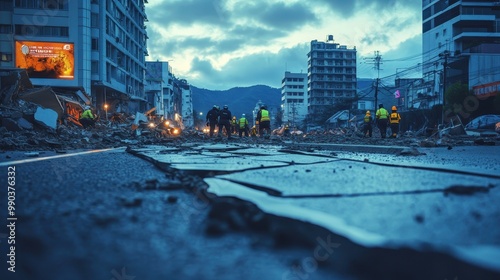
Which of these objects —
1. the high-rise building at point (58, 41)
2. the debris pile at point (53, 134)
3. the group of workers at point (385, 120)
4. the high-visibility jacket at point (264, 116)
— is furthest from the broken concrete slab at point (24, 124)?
the high-rise building at point (58, 41)

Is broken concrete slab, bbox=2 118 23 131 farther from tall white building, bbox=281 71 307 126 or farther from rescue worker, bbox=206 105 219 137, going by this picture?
tall white building, bbox=281 71 307 126

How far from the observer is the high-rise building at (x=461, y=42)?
46375 millimetres

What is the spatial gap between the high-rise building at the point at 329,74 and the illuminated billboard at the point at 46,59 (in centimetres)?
7201

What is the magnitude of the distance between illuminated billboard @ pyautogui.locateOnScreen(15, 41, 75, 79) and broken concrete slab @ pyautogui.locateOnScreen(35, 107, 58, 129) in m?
24.6

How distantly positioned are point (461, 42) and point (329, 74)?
158ft

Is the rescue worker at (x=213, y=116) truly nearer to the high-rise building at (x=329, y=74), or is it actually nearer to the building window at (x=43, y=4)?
the building window at (x=43, y=4)

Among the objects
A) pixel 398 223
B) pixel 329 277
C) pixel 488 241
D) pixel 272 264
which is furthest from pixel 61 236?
pixel 488 241

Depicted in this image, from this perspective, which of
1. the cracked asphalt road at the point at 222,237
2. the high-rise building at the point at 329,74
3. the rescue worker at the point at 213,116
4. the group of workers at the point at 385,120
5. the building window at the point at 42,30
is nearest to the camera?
the cracked asphalt road at the point at 222,237

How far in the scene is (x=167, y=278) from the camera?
1062mm

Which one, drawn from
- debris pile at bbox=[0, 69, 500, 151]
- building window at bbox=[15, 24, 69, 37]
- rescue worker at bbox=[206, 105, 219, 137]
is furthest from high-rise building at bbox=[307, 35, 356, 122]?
rescue worker at bbox=[206, 105, 219, 137]

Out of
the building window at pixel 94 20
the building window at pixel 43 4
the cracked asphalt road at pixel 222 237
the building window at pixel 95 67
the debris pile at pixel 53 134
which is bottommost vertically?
the cracked asphalt road at pixel 222 237

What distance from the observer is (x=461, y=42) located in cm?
5325

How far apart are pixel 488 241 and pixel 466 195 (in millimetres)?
871

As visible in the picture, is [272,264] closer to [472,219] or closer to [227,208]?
[227,208]
